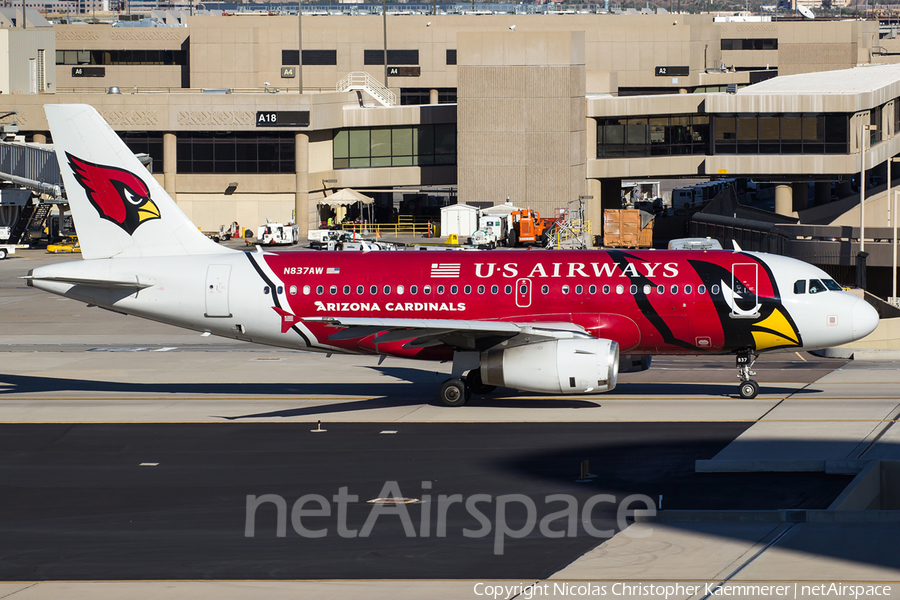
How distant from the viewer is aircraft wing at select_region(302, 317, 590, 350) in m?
31.1

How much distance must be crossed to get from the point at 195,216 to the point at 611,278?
77918 millimetres

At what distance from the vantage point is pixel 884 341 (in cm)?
4534

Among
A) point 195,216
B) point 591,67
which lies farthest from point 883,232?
point 591,67

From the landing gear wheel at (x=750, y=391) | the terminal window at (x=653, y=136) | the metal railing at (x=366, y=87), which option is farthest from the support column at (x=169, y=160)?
the landing gear wheel at (x=750, y=391)

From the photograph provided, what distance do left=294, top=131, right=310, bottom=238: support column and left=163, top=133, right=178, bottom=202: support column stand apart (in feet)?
37.2

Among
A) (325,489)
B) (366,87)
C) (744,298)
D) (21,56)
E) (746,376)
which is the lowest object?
(325,489)

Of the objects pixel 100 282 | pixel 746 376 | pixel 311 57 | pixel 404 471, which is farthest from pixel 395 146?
pixel 404 471

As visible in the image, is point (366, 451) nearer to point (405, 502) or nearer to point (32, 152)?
point (405, 502)

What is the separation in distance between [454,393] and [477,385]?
165 cm

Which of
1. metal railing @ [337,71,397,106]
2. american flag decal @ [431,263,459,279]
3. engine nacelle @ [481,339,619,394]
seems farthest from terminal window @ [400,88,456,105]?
engine nacelle @ [481,339,619,394]

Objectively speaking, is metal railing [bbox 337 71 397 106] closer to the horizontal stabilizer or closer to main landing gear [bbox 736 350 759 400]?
the horizontal stabilizer

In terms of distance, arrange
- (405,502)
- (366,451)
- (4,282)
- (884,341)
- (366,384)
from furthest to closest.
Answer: (4,282) → (884,341) → (366,384) → (366,451) → (405,502)

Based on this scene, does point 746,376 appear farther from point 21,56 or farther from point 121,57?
point 121,57

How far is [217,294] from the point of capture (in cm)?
3416
